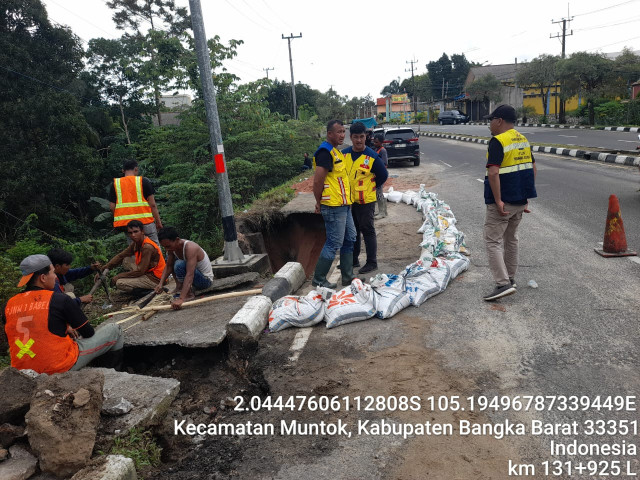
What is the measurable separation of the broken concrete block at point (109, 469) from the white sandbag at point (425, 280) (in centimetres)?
297

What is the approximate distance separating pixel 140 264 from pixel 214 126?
204cm

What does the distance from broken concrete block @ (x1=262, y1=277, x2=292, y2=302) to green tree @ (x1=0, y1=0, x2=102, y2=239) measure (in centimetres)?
1583

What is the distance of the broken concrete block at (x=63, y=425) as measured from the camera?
261 centimetres

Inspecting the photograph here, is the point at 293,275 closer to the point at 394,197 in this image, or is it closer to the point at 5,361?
the point at 5,361

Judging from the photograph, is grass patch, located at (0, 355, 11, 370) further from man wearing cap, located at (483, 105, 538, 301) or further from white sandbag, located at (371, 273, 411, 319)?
man wearing cap, located at (483, 105, 538, 301)

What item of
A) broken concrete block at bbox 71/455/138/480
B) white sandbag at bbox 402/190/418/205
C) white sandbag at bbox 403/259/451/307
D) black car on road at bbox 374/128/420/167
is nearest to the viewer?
broken concrete block at bbox 71/455/138/480

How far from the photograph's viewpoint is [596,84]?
3200cm

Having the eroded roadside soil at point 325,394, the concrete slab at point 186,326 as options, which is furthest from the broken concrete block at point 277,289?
the eroded roadside soil at point 325,394

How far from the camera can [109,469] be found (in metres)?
2.51

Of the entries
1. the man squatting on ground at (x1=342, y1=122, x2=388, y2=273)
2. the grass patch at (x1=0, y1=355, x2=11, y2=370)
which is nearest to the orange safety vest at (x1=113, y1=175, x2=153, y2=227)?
the grass patch at (x1=0, y1=355, x2=11, y2=370)

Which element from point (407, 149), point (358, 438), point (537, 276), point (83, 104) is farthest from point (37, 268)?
point (83, 104)

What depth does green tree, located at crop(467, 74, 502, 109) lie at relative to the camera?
172ft

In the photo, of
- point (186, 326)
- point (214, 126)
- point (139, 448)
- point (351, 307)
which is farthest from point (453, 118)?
point (139, 448)

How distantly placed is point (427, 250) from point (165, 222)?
23.9 ft
